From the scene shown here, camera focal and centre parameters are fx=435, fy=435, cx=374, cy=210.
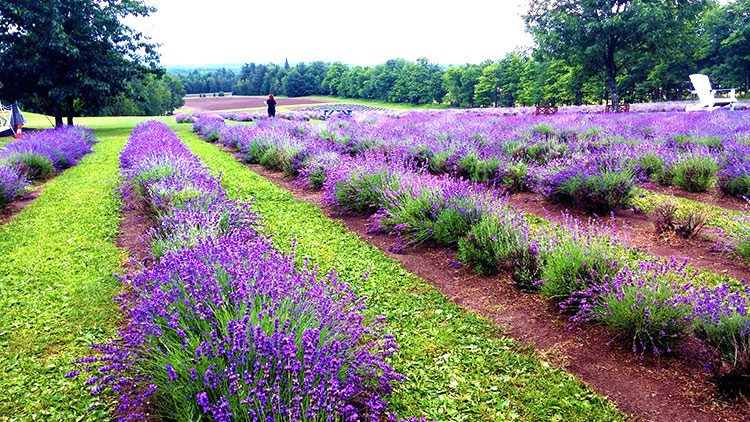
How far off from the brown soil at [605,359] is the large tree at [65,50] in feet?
78.3

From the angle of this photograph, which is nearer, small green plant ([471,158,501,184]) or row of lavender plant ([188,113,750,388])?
row of lavender plant ([188,113,750,388])

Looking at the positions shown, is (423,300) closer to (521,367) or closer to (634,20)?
(521,367)

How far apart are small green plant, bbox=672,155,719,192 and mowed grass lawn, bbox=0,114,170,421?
8.26 metres

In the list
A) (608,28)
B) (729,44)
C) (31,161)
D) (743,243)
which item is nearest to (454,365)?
(743,243)

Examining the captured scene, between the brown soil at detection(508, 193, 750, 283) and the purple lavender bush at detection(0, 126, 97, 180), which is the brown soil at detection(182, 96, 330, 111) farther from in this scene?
the brown soil at detection(508, 193, 750, 283)

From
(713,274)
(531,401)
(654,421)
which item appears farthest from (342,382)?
(713,274)

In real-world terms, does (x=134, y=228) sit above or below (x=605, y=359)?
above

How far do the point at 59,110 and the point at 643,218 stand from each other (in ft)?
88.6

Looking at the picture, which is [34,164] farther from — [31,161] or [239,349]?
[239,349]

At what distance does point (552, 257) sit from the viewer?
11.6 ft

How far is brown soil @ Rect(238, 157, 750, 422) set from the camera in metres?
2.37

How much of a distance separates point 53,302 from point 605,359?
4.48 metres

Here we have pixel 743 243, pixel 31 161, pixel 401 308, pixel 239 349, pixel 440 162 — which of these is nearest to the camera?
pixel 239 349

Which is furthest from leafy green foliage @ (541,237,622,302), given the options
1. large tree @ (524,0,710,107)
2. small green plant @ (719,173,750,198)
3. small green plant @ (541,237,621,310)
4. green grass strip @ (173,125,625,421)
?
large tree @ (524,0,710,107)
